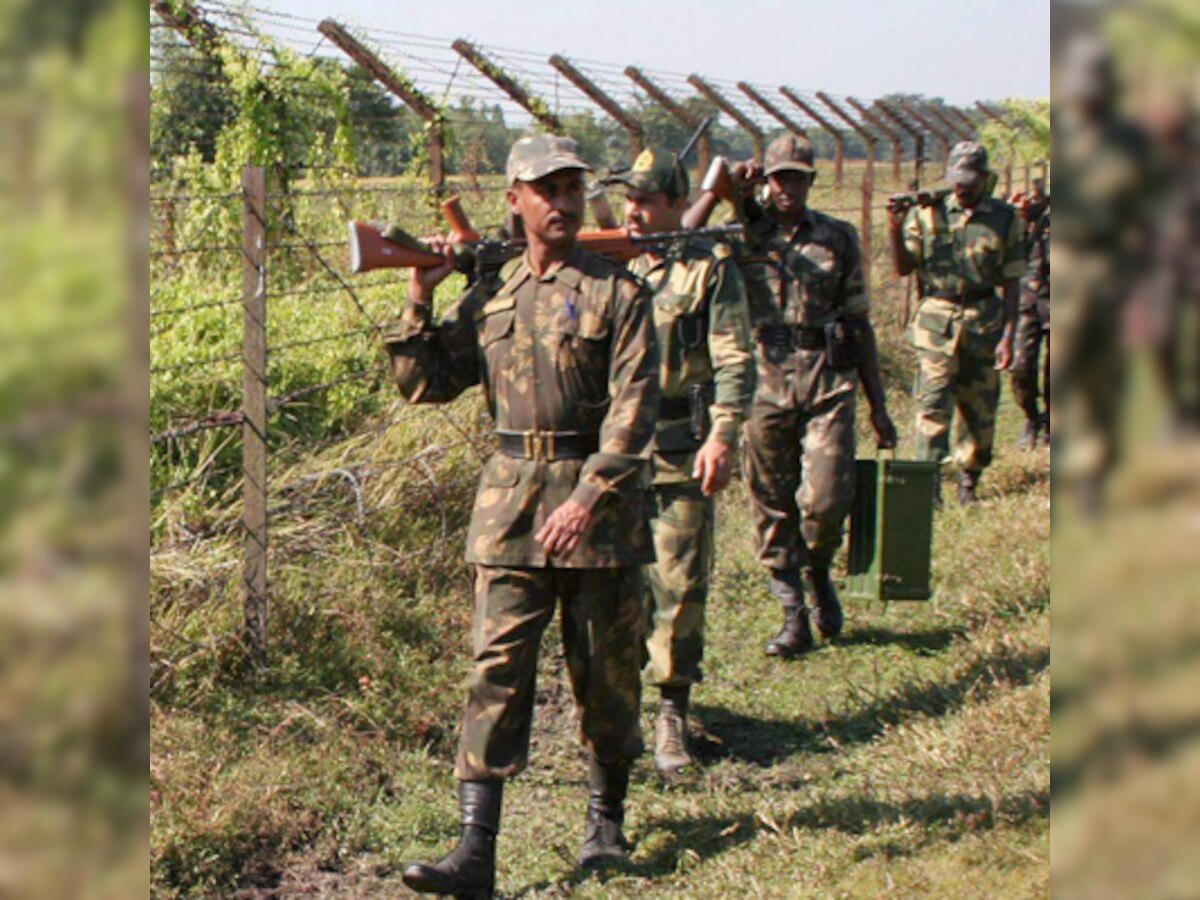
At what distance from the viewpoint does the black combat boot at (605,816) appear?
14.5ft

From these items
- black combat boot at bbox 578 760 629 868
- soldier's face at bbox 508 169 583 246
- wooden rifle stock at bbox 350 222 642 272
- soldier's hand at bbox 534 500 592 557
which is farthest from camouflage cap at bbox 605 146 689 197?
black combat boot at bbox 578 760 629 868

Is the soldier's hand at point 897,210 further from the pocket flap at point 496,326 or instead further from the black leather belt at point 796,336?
the pocket flap at point 496,326

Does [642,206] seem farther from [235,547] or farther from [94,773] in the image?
[94,773]

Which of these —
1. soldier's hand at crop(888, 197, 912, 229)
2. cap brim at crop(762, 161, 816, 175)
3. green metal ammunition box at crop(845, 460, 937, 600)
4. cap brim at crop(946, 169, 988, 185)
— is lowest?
green metal ammunition box at crop(845, 460, 937, 600)

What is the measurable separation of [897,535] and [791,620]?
0.57m

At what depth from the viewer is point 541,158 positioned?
395 cm

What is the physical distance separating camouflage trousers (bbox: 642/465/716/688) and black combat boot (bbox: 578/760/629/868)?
0.81m

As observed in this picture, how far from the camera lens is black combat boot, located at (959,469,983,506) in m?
9.07

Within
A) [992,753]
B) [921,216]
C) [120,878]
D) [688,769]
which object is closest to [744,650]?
[688,769]

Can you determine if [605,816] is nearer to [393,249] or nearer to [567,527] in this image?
[567,527]

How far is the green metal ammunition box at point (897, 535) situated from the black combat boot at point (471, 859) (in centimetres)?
272

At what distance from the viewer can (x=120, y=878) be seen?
0.68 meters

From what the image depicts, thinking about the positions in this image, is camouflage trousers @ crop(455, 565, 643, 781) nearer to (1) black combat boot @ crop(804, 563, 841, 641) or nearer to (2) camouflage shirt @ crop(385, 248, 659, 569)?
(2) camouflage shirt @ crop(385, 248, 659, 569)

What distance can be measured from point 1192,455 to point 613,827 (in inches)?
160
